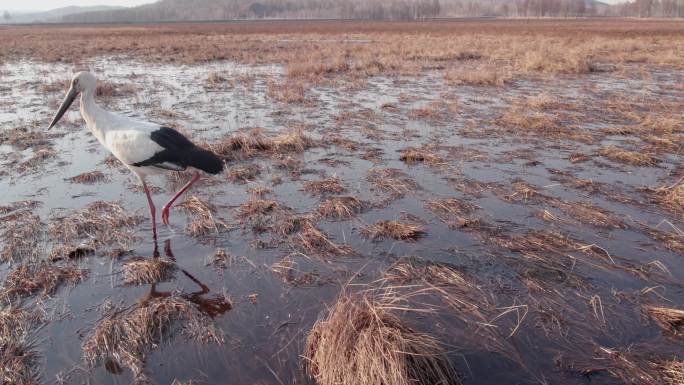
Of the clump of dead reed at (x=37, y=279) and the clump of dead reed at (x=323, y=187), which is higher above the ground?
the clump of dead reed at (x=323, y=187)

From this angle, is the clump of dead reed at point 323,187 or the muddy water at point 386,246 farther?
the clump of dead reed at point 323,187

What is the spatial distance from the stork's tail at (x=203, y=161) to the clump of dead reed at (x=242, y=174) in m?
1.36

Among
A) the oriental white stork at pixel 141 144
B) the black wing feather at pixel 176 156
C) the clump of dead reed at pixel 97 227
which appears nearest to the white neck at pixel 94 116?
the oriental white stork at pixel 141 144

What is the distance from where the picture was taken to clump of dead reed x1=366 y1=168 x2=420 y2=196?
6.57m

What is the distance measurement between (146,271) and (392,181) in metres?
3.74

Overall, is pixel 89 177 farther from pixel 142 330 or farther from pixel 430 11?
pixel 430 11

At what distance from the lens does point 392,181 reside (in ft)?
22.2

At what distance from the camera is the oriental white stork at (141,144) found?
210 inches

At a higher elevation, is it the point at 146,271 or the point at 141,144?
the point at 141,144

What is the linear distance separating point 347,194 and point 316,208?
657 mm

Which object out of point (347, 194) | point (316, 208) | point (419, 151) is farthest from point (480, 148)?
point (316, 208)

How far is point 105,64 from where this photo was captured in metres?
22.3

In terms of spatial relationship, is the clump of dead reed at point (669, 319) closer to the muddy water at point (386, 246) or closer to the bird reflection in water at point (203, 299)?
the muddy water at point (386, 246)

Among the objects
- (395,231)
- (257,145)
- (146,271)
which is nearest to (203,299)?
(146,271)
